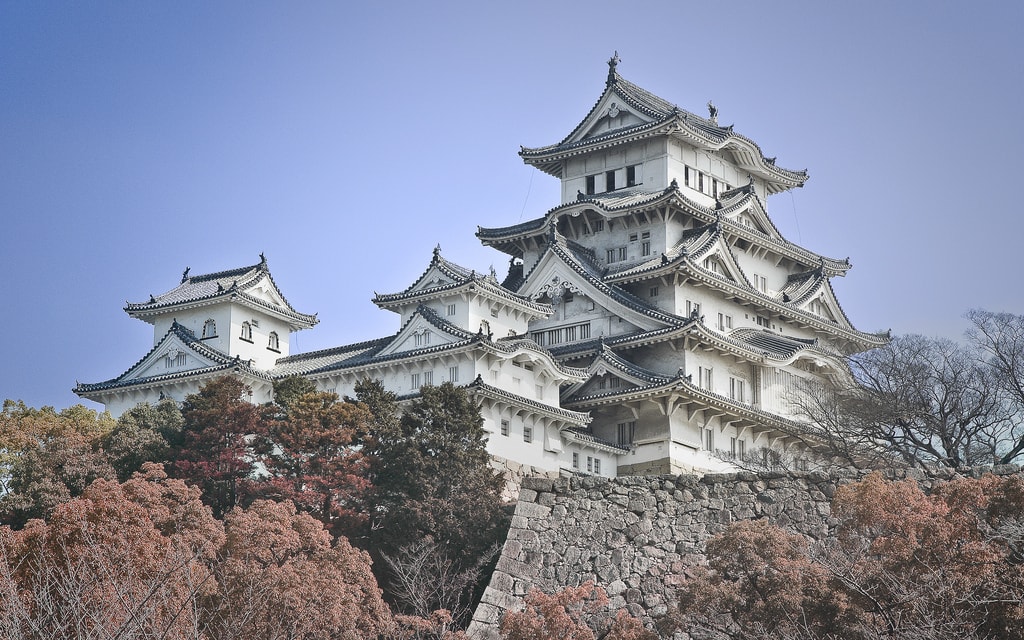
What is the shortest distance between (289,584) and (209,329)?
2635 centimetres

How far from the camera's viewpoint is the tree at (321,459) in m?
35.4

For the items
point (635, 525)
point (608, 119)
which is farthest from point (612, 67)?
point (635, 525)

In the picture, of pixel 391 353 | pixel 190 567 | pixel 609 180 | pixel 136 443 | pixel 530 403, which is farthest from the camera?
pixel 609 180

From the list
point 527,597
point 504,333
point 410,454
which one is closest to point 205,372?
point 504,333

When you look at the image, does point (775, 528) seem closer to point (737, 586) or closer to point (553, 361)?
point (737, 586)

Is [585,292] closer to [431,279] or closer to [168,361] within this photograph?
[431,279]

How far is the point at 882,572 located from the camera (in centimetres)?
2172

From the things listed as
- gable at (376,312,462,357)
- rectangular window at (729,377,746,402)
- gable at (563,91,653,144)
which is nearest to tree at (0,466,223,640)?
gable at (376,312,462,357)

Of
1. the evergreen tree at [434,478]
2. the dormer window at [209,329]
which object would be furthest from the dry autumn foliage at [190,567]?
the dormer window at [209,329]

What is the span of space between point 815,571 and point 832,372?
32.1 m

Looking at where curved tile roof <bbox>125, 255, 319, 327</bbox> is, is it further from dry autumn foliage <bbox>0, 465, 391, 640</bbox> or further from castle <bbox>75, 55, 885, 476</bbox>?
dry autumn foliage <bbox>0, 465, 391, 640</bbox>

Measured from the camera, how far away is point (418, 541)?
32.3m

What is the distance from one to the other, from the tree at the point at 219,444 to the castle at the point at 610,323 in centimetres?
775

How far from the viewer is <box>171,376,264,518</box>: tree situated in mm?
36750
